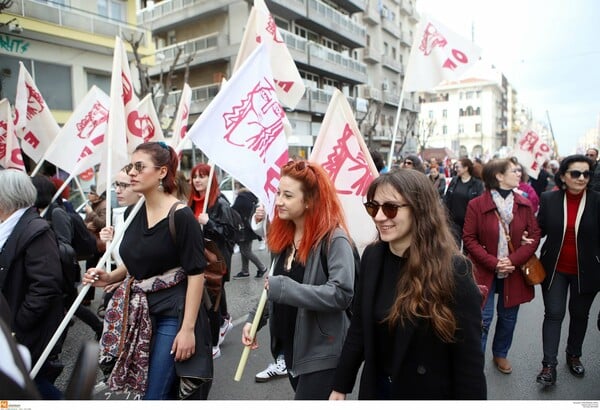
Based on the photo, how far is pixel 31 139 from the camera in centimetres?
616

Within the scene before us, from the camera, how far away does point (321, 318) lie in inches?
88.0

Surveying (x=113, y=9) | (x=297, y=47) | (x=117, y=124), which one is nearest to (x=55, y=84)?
(x=113, y=9)

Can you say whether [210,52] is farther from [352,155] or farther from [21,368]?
[21,368]

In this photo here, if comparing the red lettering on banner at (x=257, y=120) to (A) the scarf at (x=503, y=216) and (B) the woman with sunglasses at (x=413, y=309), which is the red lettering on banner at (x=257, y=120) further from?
(A) the scarf at (x=503, y=216)

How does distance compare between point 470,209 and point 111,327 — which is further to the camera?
point 470,209

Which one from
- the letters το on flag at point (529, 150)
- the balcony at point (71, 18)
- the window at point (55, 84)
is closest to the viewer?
the letters το on flag at point (529, 150)

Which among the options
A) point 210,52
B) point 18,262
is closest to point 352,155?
point 18,262

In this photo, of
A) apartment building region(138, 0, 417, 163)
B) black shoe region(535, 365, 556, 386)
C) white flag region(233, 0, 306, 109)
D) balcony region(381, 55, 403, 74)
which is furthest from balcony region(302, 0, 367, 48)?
black shoe region(535, 365, 556, 386)

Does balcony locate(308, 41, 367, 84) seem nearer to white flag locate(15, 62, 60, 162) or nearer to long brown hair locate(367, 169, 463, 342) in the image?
white flag locate(15, 62, 60, 162)

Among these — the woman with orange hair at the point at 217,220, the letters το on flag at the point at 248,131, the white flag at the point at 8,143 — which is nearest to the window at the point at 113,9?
the white flag at the point at 8,143

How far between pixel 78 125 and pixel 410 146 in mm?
43830

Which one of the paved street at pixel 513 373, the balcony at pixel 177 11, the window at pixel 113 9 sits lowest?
the paved street at pixel 513 373

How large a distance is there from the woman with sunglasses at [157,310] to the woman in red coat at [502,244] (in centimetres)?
262

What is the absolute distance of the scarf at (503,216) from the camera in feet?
12.3
